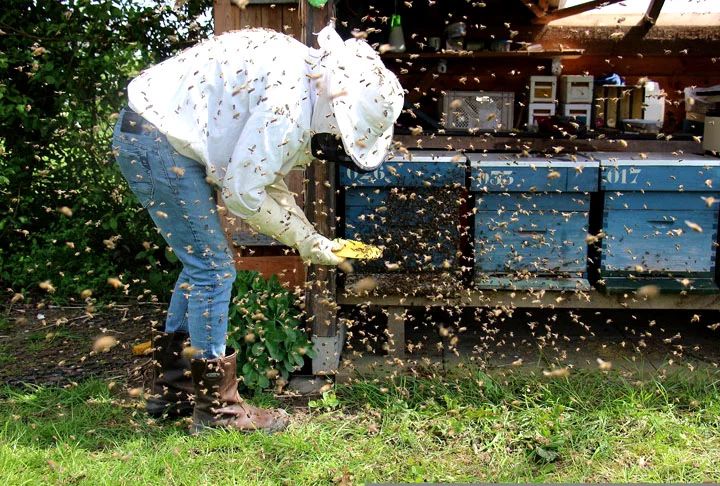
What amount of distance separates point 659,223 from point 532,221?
0.59 metres

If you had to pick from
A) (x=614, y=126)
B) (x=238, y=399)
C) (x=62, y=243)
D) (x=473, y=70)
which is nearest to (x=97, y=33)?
(x=62, y=243)

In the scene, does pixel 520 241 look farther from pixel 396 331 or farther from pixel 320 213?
pixel 320 213

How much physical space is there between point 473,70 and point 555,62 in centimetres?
53

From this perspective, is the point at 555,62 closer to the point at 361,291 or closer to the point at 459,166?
the point at 459,166

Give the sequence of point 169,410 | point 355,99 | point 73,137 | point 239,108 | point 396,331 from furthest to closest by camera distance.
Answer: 1. point 73,137
2. point 396,331
3. point 169,410
4. point 239,108
5. point 355,99

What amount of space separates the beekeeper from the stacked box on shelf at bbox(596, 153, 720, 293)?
135cm

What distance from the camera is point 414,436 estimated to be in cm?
288

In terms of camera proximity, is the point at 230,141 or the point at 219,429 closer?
the point at 230,141

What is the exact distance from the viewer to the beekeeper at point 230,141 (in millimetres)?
2352

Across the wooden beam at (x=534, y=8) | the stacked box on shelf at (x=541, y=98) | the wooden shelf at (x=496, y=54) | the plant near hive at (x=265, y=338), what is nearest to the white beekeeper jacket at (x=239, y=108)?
the plant near hive at (x=265, y=338)

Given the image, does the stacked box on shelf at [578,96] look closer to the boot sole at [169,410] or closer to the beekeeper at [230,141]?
the beekeeper at [230,141]

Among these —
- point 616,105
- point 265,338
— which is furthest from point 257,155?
point 616,105

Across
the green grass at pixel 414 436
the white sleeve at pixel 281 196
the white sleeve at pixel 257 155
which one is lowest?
the green grass at pixel 414 436

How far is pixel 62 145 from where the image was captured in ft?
15.8
